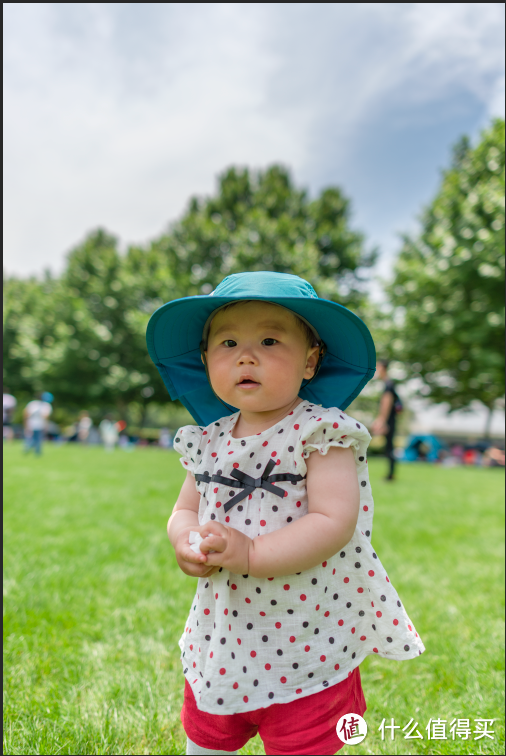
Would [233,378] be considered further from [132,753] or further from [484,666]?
[484,666]

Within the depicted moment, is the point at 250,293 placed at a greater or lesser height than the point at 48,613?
greater

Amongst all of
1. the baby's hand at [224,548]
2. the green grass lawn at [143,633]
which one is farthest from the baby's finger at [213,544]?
the green grass lawn at [143,633]

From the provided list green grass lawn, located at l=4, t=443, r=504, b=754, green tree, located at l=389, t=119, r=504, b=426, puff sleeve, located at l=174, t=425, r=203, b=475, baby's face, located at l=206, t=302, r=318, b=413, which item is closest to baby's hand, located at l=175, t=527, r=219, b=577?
puff sleeve, located at l=174, t=425, r=203, b=475

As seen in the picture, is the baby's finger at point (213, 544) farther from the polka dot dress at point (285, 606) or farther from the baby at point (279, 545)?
the polka dot dress at point (285, 606)

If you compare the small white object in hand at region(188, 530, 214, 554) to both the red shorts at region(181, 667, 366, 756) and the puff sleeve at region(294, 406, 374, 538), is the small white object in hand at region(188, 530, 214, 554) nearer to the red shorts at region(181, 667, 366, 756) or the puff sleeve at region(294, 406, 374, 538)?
the puff sleeve at region(294, 406, 374, 538)

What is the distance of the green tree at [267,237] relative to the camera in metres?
21.2

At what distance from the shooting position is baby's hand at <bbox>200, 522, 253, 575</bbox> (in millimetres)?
1145

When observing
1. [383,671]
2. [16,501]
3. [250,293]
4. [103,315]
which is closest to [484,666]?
[383,671]

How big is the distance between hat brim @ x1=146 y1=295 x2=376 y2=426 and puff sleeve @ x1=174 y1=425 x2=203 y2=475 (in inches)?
7.4

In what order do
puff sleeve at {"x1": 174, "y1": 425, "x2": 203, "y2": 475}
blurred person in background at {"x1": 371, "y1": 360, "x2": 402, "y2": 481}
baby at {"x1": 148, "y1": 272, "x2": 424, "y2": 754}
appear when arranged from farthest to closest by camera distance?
blurred person in background at {"x1": 371, "y1": 360, "x2": 402, "y2": 481}, puff sleeve at {"x1": 174, "y1": 425, "x2": 203, "y2": 475}, baby at {"x1": 148, "y1": 272, "x2": 424, "y2": 754}

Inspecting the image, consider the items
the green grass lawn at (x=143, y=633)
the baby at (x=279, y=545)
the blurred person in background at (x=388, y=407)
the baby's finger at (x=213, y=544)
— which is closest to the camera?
the baby's finger at (x=213, y=544)

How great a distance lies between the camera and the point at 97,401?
29938 mm

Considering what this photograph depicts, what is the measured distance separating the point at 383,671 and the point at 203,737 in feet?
4.29

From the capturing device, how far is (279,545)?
1.19 metres
